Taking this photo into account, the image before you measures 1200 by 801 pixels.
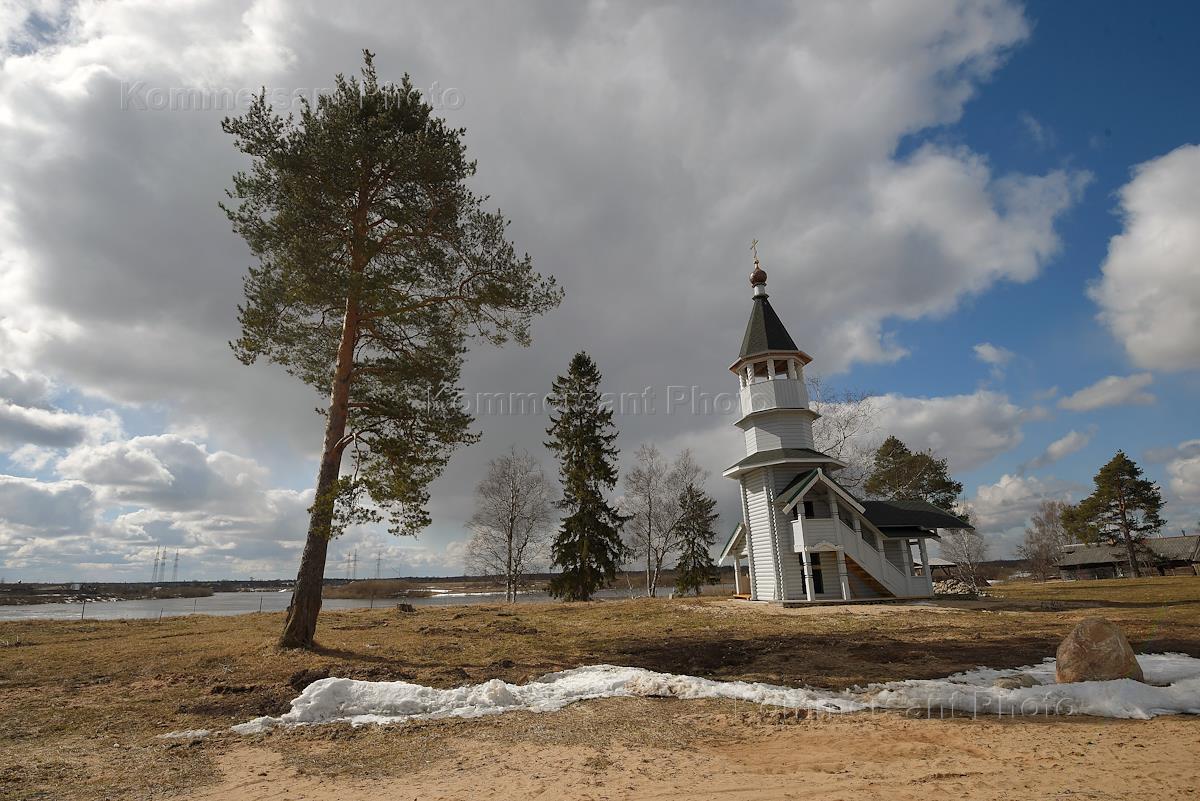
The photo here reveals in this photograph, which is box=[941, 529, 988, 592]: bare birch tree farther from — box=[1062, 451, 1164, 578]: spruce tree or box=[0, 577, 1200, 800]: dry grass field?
box=[0, 577, 1200, 800]: dry grass field

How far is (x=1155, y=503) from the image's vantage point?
5003cm

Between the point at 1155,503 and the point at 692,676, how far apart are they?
59593mm

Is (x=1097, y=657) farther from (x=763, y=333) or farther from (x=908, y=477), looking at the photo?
(x=908, y=477)

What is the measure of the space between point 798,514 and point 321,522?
17.9 m

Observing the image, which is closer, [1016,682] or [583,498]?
[1016,682]

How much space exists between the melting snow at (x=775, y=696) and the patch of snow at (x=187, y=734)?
0.38 m

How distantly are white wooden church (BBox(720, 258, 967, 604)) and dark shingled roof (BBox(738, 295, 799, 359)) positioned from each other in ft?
0.16

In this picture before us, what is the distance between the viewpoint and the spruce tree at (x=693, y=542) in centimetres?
4376

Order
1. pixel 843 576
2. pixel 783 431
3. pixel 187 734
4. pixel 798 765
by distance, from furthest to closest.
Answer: pixel 783 431, pixel 843 576, pixel 187 734, pixel 798 765

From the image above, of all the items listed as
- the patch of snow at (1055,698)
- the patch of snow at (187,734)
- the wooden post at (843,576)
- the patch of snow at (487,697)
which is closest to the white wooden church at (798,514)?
the wooden post at (843,576)

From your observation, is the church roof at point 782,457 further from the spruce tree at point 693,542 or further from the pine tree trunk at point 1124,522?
the pine tree trunk at point 1124,522

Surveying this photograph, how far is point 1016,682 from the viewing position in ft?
29.8

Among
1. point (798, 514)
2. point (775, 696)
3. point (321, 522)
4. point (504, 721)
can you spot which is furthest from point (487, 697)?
point (798, 514)

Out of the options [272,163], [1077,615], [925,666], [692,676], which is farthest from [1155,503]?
[272,163]
